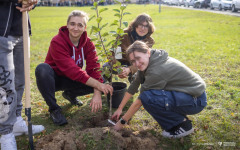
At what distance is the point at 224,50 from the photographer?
22.6 ft

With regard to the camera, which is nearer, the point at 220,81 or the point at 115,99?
the point at 115,99

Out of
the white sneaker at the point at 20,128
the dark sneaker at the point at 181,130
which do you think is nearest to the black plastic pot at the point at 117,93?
the dark sneaker at the point at 181,130

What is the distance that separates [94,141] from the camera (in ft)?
7.49

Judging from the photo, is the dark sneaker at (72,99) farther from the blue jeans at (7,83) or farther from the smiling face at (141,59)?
the smiling face at (141,59)

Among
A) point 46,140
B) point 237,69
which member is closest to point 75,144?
point 46,140

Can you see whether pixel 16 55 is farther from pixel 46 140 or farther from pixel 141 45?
pixel 141 45

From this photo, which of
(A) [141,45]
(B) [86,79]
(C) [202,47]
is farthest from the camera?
(C) [202,47]

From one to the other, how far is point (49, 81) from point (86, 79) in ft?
1.81

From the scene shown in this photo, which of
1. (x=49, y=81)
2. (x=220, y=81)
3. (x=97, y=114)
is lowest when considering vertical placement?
(x=97, y=114)

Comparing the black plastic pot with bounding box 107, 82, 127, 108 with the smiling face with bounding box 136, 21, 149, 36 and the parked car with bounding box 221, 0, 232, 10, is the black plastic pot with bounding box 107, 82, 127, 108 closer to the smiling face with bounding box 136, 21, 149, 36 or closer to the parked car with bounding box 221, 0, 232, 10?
the smiling face with bounding box 136, 21, 149, 36

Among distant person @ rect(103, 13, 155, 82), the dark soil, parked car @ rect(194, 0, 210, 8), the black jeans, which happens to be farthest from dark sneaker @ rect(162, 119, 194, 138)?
parked car @ rect(194, 0, 210, 8)

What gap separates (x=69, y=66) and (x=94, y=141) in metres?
1.05

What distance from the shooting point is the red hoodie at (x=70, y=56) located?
2.74 meters

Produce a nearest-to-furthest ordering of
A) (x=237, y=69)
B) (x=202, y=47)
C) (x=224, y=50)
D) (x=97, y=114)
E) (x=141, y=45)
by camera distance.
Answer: (x=141, y=45)
(x=97, y=114)
(x=237, y=69)
(x=224, y=50)
(x=202, y=47)
